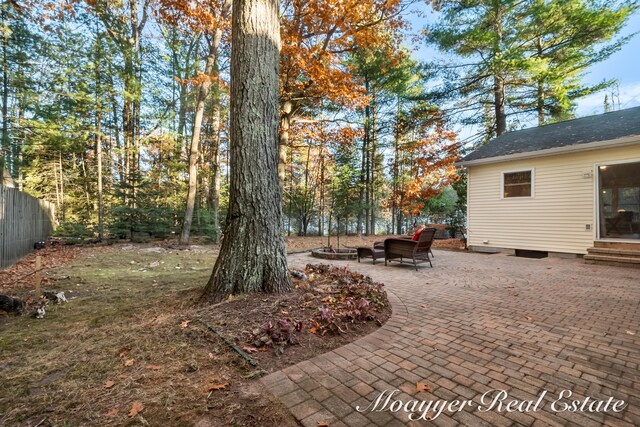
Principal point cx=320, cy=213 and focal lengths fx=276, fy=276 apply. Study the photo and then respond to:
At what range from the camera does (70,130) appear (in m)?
10.2

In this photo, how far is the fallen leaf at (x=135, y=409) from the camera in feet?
5.29

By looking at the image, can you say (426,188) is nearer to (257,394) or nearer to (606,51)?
(606,51)

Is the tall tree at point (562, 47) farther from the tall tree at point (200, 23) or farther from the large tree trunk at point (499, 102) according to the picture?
the tall tree at point (200, 23)

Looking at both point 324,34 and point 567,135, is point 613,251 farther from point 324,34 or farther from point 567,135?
point 324,34

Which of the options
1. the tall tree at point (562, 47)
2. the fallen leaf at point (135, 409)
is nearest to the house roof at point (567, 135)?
the tall tree at point (562, 47)

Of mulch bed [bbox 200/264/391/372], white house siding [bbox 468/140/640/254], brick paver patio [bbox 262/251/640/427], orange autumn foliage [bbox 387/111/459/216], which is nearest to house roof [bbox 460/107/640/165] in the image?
white house siding [bbox 468/140/640/254]

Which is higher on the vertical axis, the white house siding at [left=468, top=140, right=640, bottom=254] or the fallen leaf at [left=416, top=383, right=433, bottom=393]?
the white house siding at [left=468, top=140, right=640, bottom=254]

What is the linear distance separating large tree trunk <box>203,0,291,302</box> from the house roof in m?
8.92

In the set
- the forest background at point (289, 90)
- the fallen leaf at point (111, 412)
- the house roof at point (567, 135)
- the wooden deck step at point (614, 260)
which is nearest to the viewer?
the fallen leaf at point (111, 412)

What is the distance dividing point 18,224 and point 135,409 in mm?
8875

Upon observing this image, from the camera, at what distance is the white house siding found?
796 centimetres

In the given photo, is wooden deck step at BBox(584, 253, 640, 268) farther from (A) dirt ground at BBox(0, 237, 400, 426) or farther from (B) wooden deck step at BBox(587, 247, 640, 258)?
(A) dirt ground at BBox(0, 237, 400, 426)

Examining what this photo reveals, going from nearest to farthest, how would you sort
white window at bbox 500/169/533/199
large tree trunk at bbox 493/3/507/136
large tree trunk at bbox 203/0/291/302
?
1. large tree trunk at bbox 203/0/291/302
2. white window at bbox 500/169/533/199
3. large tree trunk at bbox 493/3/507/136

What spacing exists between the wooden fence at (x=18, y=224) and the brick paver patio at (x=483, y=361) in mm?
8058
